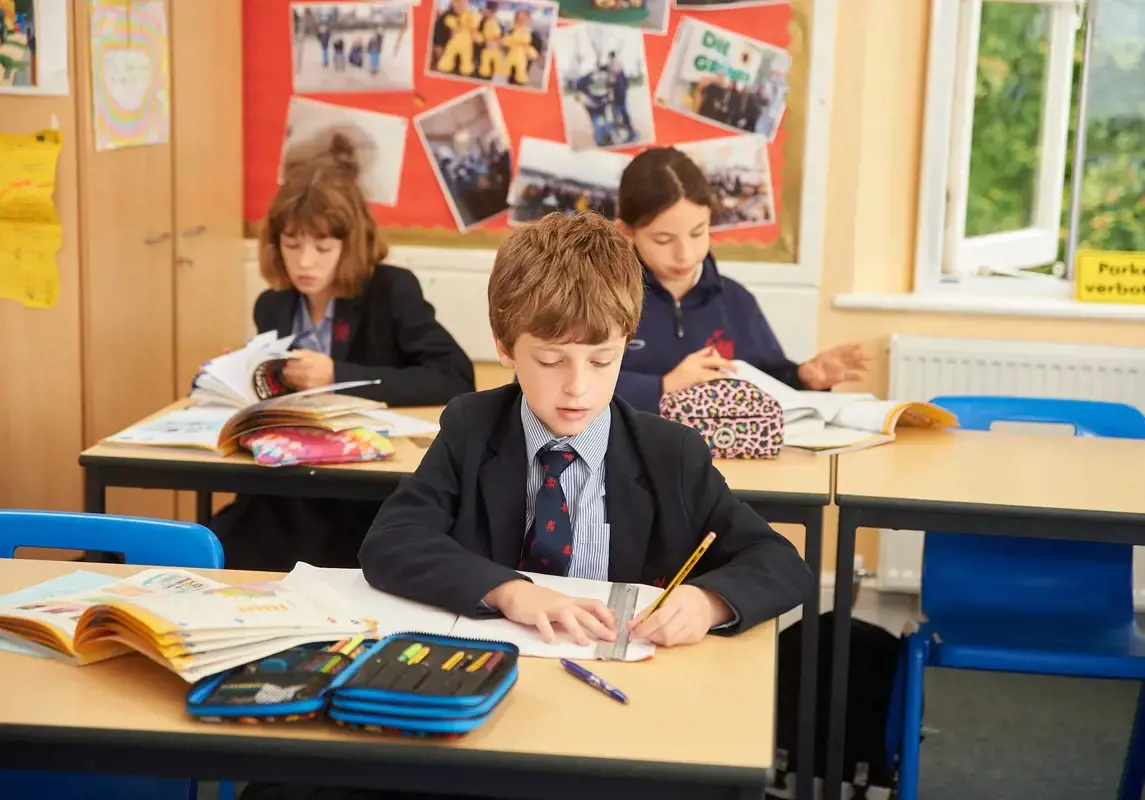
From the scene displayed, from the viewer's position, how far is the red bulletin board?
3.69 m

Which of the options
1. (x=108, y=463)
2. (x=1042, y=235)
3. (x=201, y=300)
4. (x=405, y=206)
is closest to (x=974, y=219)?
(x=1042, y=235)

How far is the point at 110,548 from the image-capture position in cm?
181

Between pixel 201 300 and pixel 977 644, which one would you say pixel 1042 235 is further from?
pixel 201 300

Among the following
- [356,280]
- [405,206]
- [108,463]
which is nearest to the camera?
[108,463]

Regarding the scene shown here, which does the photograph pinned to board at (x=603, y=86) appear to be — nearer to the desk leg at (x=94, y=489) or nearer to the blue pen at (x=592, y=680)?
the desk leg at (x=94, y=489)

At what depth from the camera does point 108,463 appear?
236cm

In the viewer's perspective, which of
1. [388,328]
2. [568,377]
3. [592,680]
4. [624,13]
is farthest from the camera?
[624,13]

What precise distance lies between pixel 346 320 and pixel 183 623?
1.69 metres

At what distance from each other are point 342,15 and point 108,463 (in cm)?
185

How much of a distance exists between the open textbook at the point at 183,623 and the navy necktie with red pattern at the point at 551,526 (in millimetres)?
290

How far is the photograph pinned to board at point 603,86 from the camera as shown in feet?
12.2

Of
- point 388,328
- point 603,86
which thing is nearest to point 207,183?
point 388,328

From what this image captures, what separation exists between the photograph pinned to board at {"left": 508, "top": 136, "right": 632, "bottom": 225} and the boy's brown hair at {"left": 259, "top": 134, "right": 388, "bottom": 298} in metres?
0.87

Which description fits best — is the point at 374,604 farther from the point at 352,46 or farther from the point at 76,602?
the point at 352,46
